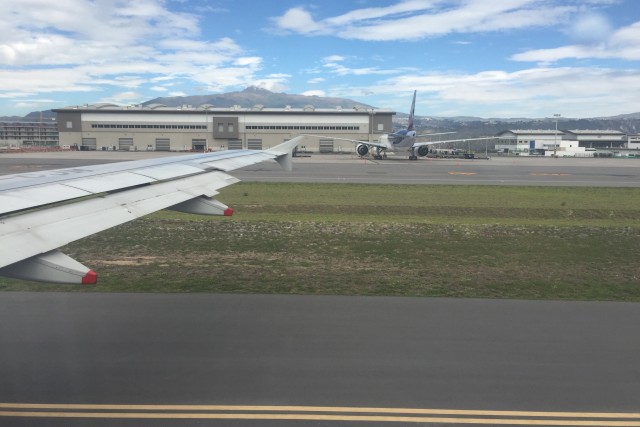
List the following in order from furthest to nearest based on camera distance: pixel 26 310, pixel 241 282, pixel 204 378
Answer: pixel 241 282
pixel 26 310
pixel 204 378

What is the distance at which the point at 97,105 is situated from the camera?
106 metres

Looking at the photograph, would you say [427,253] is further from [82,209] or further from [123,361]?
[82,209]

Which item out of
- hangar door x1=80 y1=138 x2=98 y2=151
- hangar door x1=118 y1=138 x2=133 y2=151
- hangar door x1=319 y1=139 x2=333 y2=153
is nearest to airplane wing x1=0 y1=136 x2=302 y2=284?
hangar door x1=319 y1=139 x2=333 y2=153

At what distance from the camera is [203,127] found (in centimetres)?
9575

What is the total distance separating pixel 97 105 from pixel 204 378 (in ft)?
370

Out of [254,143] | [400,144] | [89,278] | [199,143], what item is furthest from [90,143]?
[89,278]

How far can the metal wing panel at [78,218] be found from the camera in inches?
152

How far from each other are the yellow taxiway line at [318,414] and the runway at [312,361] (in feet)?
0.06

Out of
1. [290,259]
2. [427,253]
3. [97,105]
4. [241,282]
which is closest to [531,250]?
[427,253]

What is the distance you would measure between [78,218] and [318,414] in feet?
9.88

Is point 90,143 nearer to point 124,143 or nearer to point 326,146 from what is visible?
point 124,143

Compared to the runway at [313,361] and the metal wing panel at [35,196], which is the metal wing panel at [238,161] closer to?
the runway at [313,361]

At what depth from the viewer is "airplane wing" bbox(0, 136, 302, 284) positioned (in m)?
3.89

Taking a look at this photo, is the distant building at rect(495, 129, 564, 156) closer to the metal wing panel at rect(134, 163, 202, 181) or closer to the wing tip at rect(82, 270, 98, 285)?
the metal wing panel at rect(134, 163, 202, 181)
